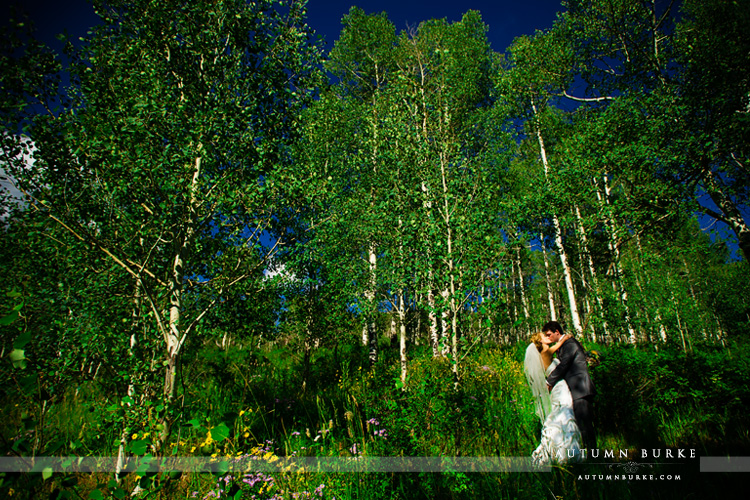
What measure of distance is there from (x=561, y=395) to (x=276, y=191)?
16.0ft

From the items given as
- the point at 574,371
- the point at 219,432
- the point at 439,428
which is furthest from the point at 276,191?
the point at 574,371

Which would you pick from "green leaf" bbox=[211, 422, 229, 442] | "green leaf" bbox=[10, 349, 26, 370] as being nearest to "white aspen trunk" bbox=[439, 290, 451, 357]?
"green leaf" bbox=[211, 422, 229, 442]

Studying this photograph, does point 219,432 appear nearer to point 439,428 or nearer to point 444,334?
point 439,428

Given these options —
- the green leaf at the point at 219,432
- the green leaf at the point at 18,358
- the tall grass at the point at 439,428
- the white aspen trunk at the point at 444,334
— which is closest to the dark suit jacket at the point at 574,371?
the tall grass at the point at 439,428

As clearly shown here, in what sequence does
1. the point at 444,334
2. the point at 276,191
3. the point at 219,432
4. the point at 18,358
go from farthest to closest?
the point at 444,334 → the point at 276,191 → the point at 219,432 → the point at 18,358

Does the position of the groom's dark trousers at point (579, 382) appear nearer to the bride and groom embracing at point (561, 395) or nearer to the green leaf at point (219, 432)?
the bride and groom embracing at point (561, 395)

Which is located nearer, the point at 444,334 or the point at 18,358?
the point at 18,358

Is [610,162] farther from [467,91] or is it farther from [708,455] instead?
[708,455]

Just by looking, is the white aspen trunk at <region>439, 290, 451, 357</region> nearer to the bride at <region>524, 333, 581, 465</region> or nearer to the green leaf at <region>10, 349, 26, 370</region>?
the bride at <region>524, 333, 581, 465</region>

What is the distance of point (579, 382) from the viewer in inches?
170

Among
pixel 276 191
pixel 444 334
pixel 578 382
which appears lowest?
pixel 578 382

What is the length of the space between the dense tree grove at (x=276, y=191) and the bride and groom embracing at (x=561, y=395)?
796 millimetres

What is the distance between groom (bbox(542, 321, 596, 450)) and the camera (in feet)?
13.7

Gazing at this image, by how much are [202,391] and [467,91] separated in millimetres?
14708
